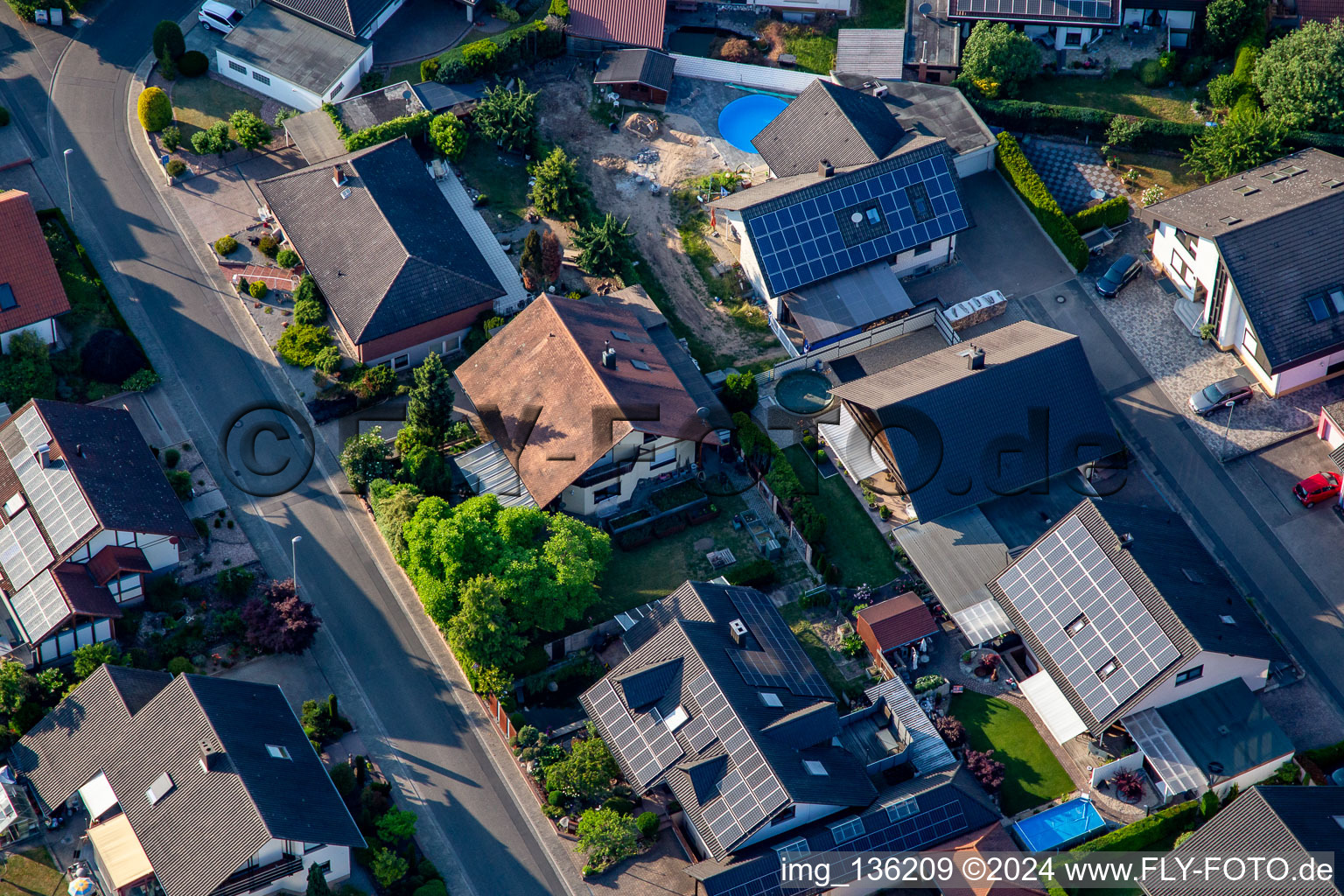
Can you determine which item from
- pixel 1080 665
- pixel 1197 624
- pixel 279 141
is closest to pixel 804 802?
pixel 1080 665

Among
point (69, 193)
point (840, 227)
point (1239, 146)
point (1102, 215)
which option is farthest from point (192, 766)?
point (1239, 146)

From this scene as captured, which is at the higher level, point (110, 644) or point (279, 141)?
point (279, 141)

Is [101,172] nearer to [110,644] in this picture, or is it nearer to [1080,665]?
[110,644]

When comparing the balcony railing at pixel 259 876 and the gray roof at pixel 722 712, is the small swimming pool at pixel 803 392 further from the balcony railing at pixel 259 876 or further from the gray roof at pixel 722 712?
the balcony railing at pixel 259 876

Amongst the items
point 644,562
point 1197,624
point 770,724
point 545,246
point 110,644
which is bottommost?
point 1197,624

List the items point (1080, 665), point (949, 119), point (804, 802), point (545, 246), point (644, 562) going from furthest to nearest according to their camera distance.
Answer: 1. point (949, 119)
2. point (545, 246)
3. point (644, 562)
4. point (1080, 665)
5. point (804, 802)
